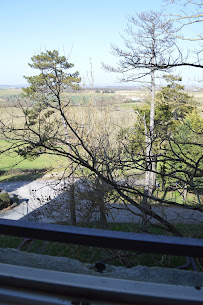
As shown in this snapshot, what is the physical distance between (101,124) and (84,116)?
3.73 feet

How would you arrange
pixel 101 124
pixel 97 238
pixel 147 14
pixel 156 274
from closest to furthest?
pixel 97 238 < pixel 156 274 < pixel 147 14 < pixel 101 124

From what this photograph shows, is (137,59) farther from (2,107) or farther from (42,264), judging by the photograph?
(42,264)

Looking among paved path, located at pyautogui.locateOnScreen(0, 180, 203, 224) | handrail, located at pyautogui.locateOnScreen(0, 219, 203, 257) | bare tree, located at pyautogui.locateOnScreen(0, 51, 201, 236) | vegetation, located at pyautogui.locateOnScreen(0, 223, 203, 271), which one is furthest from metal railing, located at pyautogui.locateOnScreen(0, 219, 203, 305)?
paved path, located at pyautogui.locateOnScreen(0, 180, 203, 224)

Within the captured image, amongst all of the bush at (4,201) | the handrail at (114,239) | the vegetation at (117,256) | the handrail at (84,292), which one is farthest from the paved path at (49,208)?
the handrail at (84,292)

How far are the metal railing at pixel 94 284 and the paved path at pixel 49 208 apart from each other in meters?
6.88

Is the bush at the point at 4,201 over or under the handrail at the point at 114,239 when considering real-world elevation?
under

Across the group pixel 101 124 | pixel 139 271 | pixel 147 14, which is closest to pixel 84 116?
pixel 101 124

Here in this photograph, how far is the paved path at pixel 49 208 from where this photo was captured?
10210 mm

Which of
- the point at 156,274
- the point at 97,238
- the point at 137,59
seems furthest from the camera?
the point at 137,59

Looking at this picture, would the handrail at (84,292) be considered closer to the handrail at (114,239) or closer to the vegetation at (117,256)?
the handrail at (114,239)

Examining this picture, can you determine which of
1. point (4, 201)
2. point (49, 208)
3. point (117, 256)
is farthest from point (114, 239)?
point (4, 201)

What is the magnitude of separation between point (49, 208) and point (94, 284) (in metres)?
10.3

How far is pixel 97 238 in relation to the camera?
1.16 m

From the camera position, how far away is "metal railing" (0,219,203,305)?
967 mm
